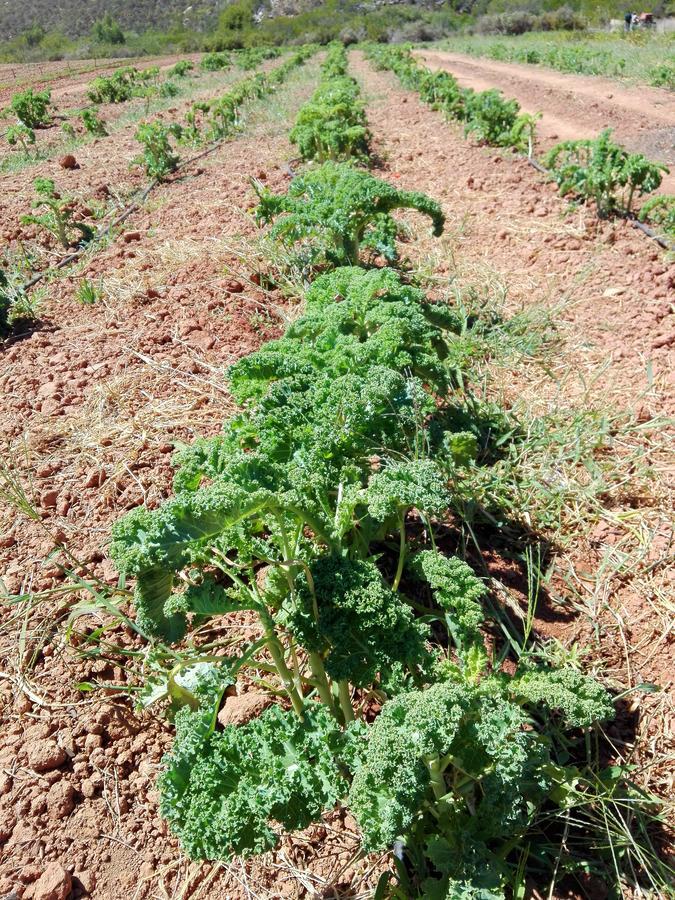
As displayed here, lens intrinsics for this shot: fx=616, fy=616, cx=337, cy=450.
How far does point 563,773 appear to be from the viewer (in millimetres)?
2023

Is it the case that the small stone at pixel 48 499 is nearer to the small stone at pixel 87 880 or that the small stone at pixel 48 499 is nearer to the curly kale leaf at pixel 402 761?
the small stone at pixel 87 880

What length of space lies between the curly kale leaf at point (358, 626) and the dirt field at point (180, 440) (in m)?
0.70

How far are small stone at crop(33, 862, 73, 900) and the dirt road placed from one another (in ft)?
30.5

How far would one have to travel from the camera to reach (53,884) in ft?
6.77

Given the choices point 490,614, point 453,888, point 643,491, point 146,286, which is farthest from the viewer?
point 146,286

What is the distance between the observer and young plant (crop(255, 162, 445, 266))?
4934 mm

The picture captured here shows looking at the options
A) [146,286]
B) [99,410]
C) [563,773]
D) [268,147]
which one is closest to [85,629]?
[99,410]

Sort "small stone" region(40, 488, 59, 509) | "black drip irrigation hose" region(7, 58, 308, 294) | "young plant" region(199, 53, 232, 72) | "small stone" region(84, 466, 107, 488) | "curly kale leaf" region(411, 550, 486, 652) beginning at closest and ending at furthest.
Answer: "curly kale leaf" region(411, 550, 486, 652) < "small stone" region(40, 488, 59, 509) < "small stone" region(84, 466, 107, 488) < "black drip irrigation hose" region(7, 58, 308, 294) < "young plant" region(199, 53, 232, 72)

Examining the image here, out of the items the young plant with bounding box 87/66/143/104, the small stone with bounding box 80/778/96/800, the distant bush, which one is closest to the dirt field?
the small stone with bounding box 80/778/96/800

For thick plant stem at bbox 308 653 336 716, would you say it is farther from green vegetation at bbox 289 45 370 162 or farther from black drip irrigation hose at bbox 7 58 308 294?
green vegetation at bbox 289 45 370 162

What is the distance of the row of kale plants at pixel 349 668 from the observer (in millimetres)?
1719

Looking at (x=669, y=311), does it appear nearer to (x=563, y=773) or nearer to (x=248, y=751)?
(x=563, y=773)

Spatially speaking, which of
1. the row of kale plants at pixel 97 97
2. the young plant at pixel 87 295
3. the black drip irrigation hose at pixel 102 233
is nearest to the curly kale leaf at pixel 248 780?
the young plant at pixel 87 295

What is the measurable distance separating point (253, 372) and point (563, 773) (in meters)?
2.04
